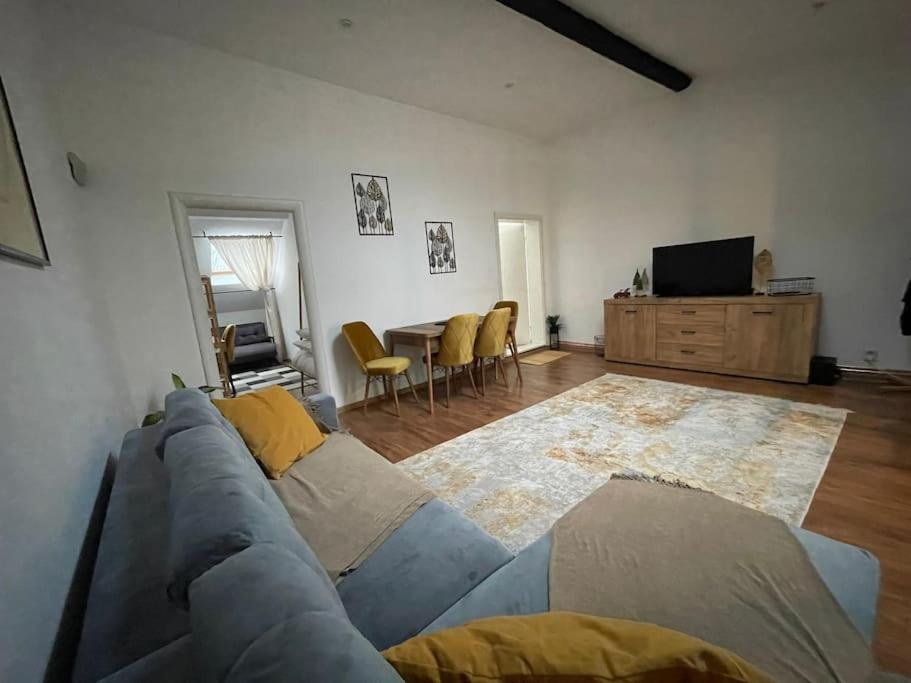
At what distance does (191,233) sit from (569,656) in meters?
3.46

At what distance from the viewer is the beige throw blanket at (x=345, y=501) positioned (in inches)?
48.1

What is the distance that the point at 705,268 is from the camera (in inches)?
167

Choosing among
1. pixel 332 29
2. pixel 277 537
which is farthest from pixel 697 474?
pixel 332 29

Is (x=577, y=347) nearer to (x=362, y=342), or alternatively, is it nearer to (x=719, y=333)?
(x=719, y=333)

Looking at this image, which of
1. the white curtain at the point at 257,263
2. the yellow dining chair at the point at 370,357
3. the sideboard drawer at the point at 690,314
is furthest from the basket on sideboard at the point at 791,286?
the white curtain at the point at 257,263

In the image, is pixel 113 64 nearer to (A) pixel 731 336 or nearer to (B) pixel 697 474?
(B) pixel 697 474

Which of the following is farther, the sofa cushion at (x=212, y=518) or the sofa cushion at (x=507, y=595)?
the sofa cushion at (x=507, y=595)

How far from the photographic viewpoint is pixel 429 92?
12.5ft

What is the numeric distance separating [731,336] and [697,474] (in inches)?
94.5

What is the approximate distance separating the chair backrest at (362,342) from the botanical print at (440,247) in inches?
44.8

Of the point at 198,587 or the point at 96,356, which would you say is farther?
the point at 96,356

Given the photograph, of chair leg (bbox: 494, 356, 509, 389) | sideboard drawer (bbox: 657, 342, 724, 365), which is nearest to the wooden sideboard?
sideboard drawer (bbox: 657, 342, 724, 365)

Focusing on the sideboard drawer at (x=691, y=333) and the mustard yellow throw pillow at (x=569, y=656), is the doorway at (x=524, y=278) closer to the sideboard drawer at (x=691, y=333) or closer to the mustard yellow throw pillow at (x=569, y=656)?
the sideboard drawer at (x=691, y=333)

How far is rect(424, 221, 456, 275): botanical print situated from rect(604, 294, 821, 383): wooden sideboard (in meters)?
2.14
